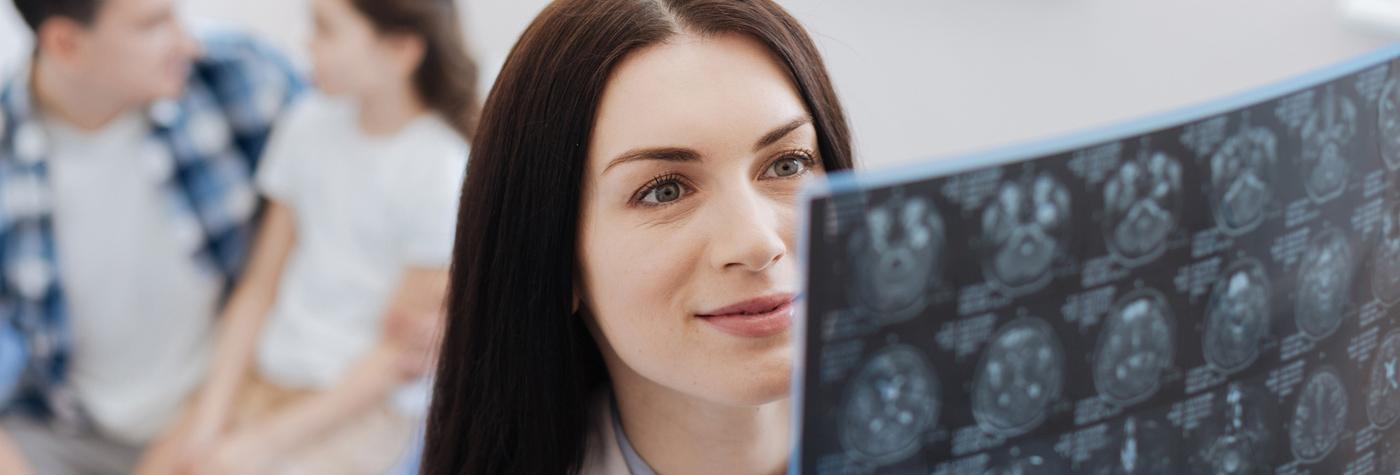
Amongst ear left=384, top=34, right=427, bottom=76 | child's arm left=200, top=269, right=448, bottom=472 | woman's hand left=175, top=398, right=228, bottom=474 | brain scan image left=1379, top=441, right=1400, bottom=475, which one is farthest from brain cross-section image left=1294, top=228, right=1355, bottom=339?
woman's hand left=175, top=398, right=228, bottom=474

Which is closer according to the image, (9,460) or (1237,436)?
(1237,436)

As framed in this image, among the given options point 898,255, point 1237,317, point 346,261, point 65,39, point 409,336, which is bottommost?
point 409,336

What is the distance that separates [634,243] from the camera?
1.03m

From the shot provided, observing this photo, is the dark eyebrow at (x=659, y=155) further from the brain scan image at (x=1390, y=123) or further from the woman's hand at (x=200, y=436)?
the woman's hand at (x=200, y=436)

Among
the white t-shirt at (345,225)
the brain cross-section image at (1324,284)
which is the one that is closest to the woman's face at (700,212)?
the brain cross-section image at (1324,284)

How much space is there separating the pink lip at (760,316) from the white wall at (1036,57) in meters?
1.39

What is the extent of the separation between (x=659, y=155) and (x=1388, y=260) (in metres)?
0.47

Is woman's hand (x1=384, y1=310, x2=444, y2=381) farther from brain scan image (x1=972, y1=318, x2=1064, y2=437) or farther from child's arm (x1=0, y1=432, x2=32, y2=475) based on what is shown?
brain scan image (x1=972, y1=318, x2=1064, y2=437)

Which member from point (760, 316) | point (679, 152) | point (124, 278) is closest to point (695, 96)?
point (679, 152)

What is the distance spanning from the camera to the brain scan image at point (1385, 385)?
921 millimetres

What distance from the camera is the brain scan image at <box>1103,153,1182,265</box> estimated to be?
2.48ft

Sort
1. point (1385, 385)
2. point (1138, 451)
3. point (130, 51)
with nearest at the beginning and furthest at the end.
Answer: point (1138, 451), point (1385, 385), point (130, 51)

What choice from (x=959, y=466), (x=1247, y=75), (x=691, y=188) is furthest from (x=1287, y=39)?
(x=959, y=466)

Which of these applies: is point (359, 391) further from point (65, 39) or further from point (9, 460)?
point (65, 39)
